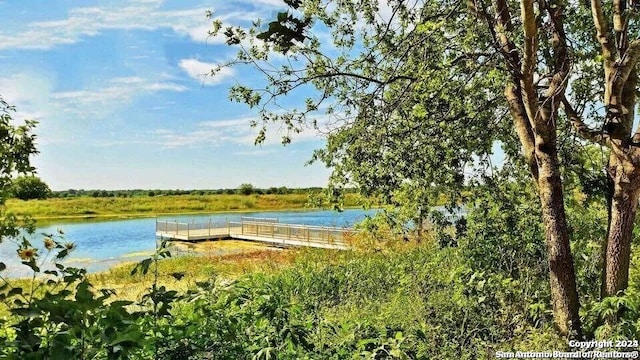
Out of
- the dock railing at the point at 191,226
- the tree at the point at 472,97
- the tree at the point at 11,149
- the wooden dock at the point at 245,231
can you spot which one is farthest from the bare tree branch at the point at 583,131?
the dock railing at the point at 191,226

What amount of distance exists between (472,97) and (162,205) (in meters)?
36.4

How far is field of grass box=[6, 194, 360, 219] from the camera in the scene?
105ft

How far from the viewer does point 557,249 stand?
378 cm

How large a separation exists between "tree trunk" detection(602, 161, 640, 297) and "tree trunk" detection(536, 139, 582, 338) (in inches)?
9.1

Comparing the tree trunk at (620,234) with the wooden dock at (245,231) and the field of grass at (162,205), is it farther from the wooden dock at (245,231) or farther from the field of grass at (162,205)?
the field of grass at (162,205)

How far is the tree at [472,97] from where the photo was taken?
3518 mm

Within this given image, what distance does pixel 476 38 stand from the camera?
364 cm

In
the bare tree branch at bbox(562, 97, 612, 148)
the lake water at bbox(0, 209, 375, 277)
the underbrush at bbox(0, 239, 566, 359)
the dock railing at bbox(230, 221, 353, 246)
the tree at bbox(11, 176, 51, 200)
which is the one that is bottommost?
the lake water at bbox(0, 209, 375, 277)

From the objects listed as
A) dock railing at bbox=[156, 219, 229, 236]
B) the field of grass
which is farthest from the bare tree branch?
the field of grass

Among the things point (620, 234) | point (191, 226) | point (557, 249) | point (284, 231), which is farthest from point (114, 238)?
point (620, 234)

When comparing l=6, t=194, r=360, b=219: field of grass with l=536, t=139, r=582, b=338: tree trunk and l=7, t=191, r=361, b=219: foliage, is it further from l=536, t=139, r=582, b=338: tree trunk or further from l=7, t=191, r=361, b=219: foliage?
l=536, t=139, r=582, b=338: tree trunk

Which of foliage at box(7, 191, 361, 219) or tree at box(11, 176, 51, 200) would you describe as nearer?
tree at box(11, 176, 51, 200)

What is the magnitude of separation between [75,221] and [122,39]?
2935 centimetres

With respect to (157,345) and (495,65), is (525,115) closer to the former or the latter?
(495,65)
